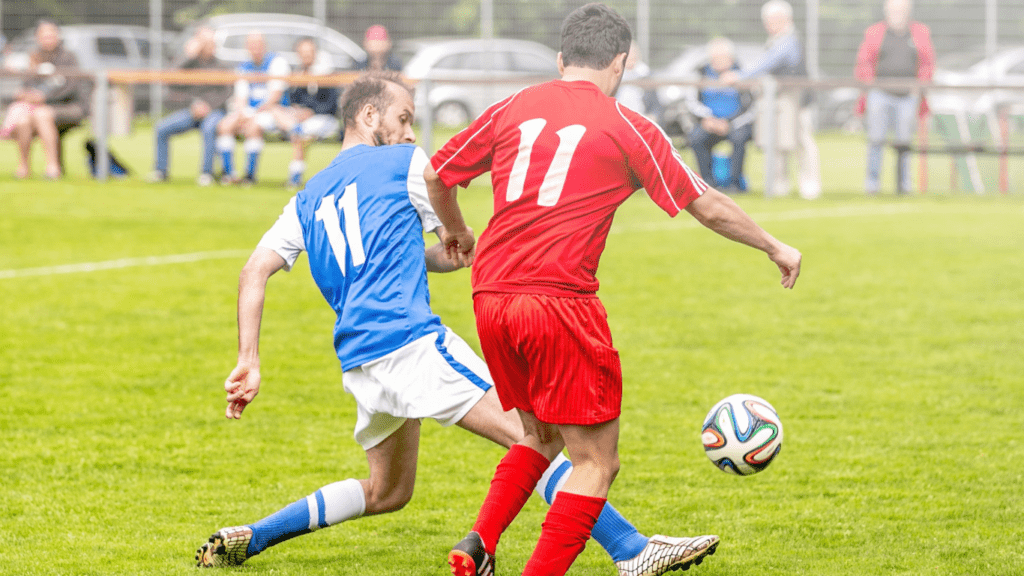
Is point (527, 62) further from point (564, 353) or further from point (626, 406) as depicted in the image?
point (564, 353)

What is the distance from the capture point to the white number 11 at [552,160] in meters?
3.48

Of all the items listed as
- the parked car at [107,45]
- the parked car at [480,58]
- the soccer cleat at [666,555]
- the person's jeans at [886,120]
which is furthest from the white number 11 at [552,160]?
the parked car at [107,45]

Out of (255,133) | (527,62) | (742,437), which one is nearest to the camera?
(742,437)

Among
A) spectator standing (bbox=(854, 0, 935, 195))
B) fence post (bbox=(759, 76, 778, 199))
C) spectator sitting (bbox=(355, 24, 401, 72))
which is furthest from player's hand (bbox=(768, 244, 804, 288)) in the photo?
spectator standing (bbox=(854, 0, 935, 195))

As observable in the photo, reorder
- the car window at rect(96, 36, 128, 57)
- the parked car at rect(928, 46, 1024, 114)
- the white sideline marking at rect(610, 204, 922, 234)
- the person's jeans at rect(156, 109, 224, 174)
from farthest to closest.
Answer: the car window at rect(96, 36, 128, 57) → the parked car at rect(928, 46, 1024, 114) → the person's jeans at rect(156, 109, 224, 174) → the white sideline marking at rect(610, 204, 922, 234)

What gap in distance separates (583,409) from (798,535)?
145cm

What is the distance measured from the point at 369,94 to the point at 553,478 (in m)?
1.31

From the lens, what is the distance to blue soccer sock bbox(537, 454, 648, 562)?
3922 mm

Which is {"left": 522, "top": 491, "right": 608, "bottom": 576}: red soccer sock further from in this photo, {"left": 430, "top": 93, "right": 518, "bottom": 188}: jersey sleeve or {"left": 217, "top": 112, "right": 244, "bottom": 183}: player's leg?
{"left": 217, "top": 112, "right": 244, "bottom": 183}: player's leg

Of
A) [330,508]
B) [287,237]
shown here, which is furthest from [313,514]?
[287,237]

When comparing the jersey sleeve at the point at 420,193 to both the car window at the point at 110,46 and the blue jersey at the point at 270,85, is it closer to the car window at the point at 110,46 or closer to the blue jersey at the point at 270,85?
the blue jersey at the point at 270,85

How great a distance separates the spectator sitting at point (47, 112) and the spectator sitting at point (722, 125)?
7.32 m

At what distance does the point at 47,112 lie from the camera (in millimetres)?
15195

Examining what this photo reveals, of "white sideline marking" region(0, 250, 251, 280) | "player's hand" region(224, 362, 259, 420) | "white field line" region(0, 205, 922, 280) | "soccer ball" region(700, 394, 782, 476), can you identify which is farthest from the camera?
"white field line" region(0, 205, 922, 280)
